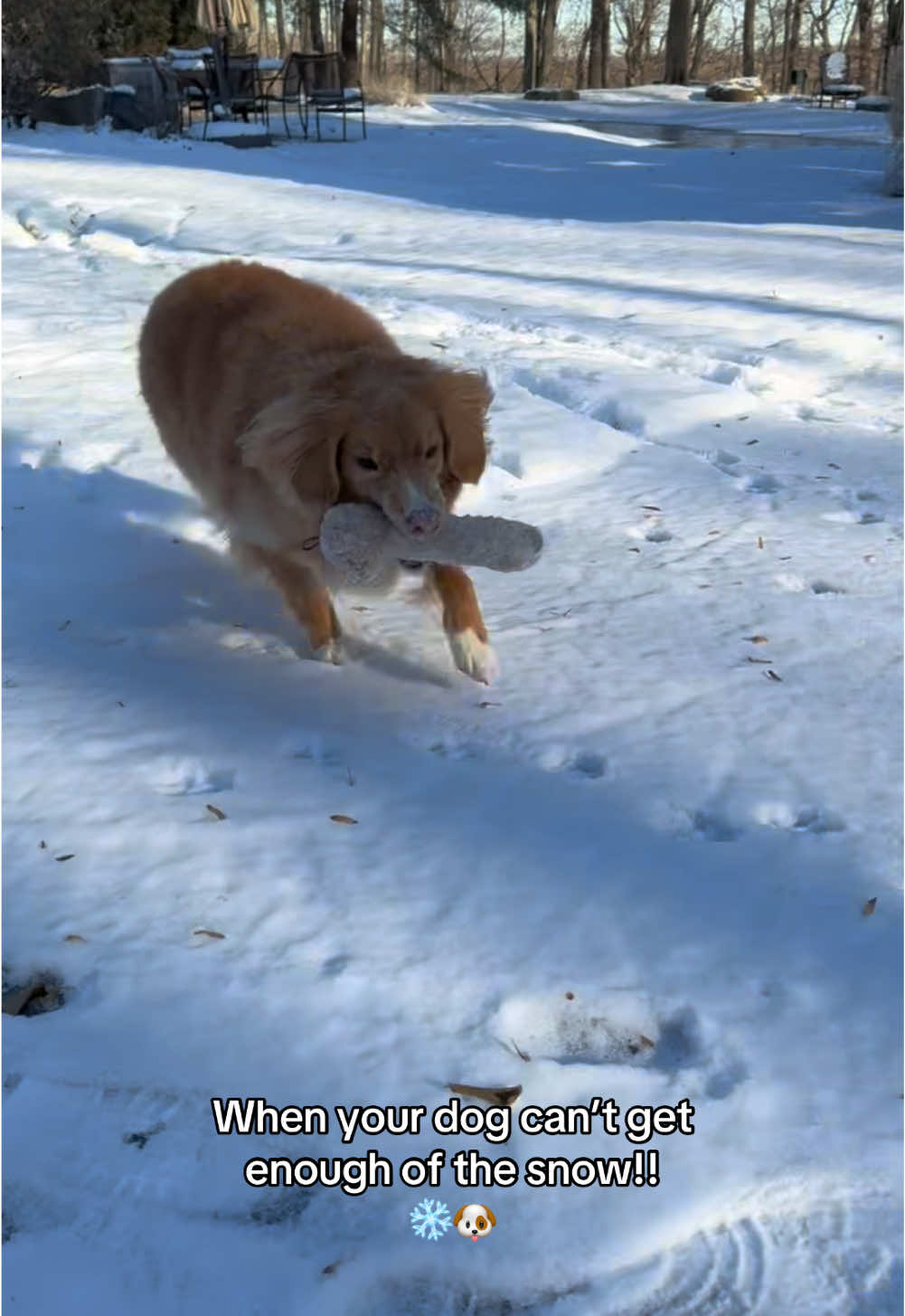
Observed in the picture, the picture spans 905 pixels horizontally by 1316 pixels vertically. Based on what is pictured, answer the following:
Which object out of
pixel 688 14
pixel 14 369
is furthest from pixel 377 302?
pixel 688 14

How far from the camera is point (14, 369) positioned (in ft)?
19.6

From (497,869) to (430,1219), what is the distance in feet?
2.69

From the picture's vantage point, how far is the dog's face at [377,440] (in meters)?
2.88

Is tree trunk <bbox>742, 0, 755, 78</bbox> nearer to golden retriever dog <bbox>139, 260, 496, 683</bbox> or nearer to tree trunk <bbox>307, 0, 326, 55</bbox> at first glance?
tree trunk <bbox>307, 0, 326, 55</bbox>

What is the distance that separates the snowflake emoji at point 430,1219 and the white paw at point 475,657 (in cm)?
168

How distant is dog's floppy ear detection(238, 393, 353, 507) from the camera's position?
2914mm

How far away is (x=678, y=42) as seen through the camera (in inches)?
1426

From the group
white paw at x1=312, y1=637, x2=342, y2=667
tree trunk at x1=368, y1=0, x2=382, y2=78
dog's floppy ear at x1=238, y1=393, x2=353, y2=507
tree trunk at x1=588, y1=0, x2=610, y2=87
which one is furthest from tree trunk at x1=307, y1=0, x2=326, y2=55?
dog's floppy ear at x1=238, y1=393, x2=353, y2=507

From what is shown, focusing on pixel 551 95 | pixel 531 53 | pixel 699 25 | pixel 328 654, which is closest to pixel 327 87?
pixel 551 95

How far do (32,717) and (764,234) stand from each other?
888 cm

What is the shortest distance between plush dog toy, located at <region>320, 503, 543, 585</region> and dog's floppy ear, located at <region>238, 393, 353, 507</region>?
0.26ft

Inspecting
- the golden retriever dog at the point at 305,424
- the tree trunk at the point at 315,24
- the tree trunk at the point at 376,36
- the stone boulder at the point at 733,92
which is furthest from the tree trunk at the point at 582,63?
the golden retriever dog at the point at 305,424

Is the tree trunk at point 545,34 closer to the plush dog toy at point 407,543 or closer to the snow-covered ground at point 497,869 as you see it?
the snow-covered ground at point 497,869

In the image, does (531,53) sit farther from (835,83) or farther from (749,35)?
(835,83)
